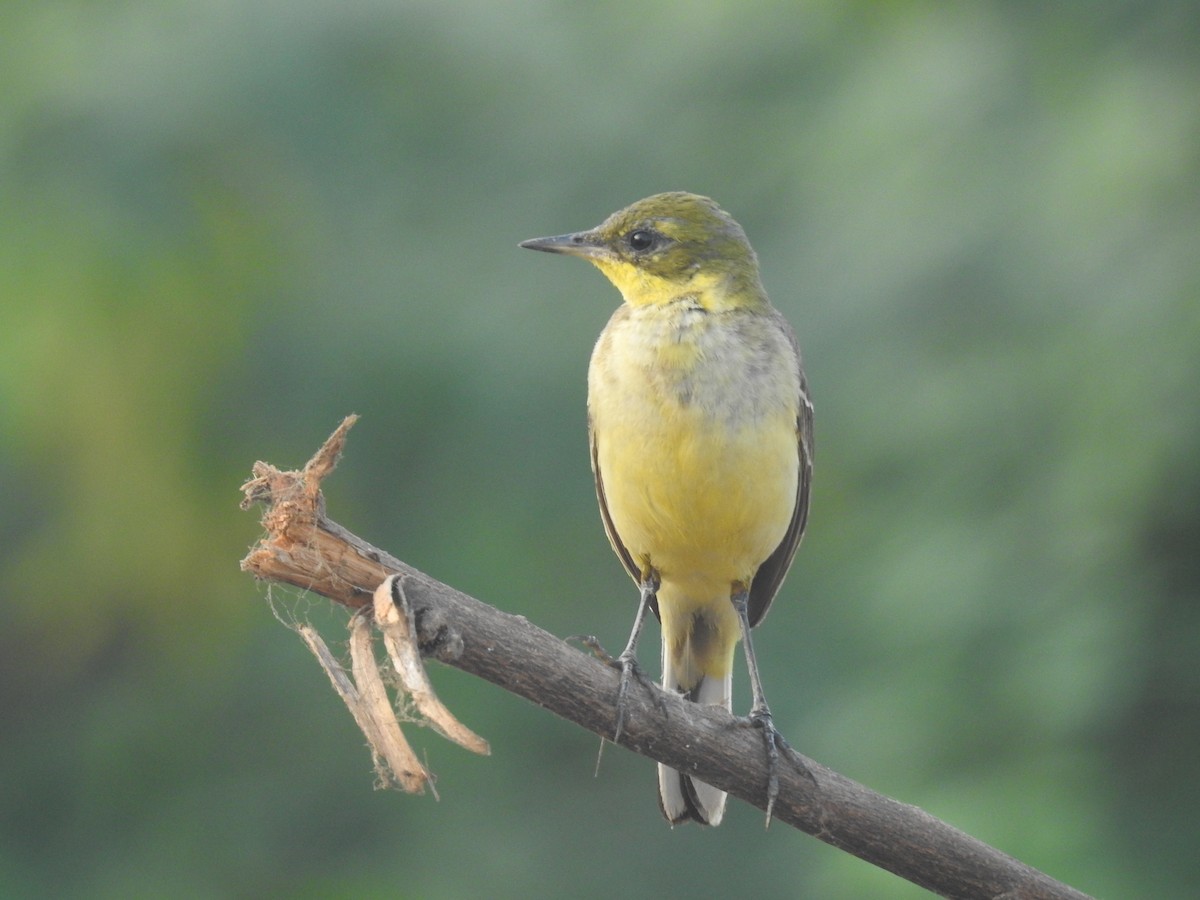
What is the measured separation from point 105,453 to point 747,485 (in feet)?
9.82

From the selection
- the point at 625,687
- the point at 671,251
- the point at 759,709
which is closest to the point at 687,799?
the point at 759,709

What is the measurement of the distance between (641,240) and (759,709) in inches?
63.9

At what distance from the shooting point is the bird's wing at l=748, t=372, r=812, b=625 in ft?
17.1

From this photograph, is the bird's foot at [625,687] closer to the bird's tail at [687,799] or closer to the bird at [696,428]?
the bird at [696,428]

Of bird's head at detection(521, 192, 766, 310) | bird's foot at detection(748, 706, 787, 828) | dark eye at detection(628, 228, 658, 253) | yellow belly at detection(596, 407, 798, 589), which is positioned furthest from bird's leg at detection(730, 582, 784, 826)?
dark eye at detection(628, 228, 658, 253)

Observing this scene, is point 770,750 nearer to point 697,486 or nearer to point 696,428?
point 697,486

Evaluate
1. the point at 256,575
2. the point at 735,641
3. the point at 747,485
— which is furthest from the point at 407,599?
the point at 735,641

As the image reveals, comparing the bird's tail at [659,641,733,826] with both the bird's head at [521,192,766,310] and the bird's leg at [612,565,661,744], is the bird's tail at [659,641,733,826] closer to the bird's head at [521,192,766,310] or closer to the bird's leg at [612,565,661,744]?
the bird's leg at [612,565,661,744]

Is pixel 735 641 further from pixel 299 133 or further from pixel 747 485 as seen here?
pixel 299 133

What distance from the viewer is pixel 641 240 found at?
17.3 ft

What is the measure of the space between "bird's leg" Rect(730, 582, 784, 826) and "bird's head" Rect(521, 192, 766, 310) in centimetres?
104

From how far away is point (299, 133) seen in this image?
6.43 meters

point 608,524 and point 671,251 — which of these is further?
point 608,524

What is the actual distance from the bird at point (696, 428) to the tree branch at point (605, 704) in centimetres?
35
